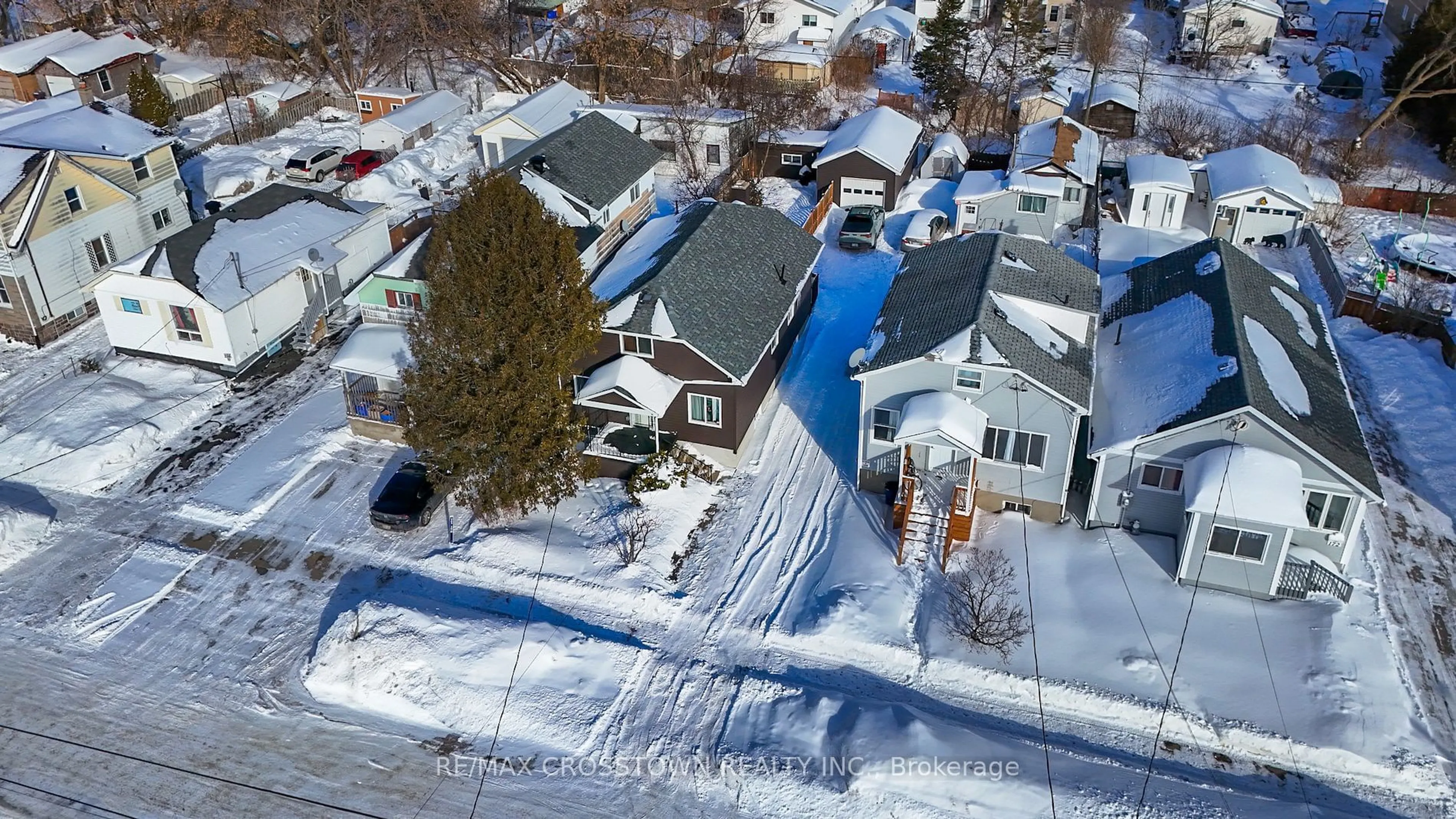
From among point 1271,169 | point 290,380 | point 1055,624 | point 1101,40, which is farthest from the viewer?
point 1101,40

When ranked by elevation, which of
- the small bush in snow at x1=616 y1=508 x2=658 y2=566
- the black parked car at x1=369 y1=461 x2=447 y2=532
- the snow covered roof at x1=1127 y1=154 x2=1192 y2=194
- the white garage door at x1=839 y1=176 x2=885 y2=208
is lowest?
the small bush in snow at x1=616 y1=508 x2=658 y2=566

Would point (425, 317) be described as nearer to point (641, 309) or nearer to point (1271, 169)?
point (641, 309)

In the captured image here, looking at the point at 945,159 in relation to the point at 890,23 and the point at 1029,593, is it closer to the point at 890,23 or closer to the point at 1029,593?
the point at 890,23

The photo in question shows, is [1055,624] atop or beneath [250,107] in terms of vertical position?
beneath

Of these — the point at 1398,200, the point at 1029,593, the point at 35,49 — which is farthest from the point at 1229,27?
the point at 35,49

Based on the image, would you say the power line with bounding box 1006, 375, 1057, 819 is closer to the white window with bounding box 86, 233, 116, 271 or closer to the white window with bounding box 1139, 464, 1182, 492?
the white window with bounding box 1139, 464, 1182, 492

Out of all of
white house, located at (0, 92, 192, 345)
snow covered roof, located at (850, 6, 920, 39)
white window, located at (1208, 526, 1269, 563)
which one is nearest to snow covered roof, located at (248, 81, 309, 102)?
white house, located at (0, 92, 192, 345)


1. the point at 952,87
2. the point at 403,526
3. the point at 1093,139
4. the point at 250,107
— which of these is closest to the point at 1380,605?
the point at 403,526
